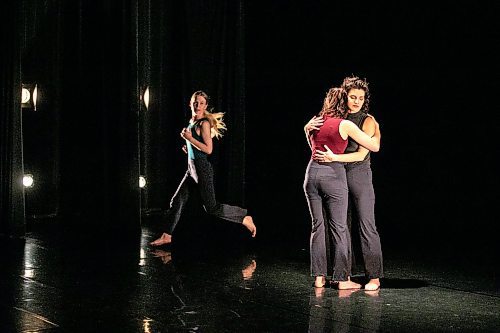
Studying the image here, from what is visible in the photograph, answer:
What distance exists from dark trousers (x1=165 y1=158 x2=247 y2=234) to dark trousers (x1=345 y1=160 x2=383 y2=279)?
2103 mm

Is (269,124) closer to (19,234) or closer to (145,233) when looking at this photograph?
(145,233)

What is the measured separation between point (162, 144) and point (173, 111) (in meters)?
0.44

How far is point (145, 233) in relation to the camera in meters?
9.68

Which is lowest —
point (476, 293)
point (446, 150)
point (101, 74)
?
point (476, 293)

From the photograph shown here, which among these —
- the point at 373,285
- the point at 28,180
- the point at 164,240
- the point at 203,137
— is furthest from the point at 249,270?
the point at 28,180

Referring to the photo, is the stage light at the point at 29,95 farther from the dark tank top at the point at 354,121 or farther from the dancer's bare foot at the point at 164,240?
the dark tank top at the point at 354,121

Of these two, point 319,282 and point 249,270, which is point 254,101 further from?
point 319,282

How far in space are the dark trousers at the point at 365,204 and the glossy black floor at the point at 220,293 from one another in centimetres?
28

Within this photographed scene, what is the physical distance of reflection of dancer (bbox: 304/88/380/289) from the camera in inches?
242

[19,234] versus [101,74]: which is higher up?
[101,74]

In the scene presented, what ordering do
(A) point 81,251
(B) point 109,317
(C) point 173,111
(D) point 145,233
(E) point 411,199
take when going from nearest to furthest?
(B) point 109,317 → (A) point 81,251 → (D) point 145,233 → (E) point 411,199 → (C) point 173,111

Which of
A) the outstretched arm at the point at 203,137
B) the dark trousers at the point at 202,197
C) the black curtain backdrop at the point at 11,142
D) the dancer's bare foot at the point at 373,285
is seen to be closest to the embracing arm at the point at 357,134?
the dancer's bare foot at the point at 373,285

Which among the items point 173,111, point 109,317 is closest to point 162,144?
point 173,111

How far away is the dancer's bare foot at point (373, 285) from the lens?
20.9 ft
